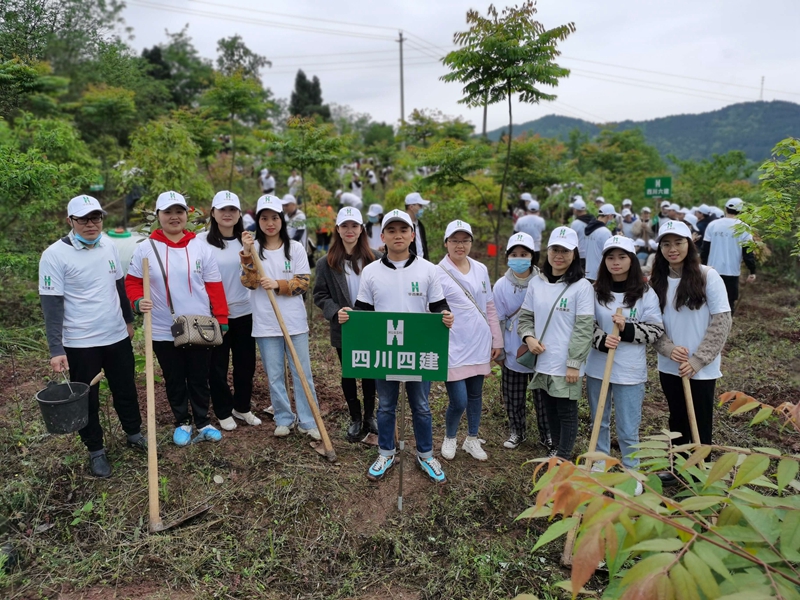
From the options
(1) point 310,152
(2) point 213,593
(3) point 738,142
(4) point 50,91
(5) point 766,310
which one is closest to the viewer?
(2) point 213,593

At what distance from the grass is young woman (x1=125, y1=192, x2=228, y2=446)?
2.18ft

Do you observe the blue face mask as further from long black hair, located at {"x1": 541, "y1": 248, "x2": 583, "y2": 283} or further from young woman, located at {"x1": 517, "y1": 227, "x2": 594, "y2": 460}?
long black hair, located at {"x1": 541, "y1": 248, "x2": 583, "y2": 283}

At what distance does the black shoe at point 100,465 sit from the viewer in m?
4.16

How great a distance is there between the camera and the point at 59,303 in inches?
154

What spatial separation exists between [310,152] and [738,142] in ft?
377

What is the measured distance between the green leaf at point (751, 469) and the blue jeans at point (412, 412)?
2.69m

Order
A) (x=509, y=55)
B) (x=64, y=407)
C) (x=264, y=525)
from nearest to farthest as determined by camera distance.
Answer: (x=64, y=407), (x=264, y=525), (x=509, y=55)

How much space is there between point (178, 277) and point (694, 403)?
13.8 feet

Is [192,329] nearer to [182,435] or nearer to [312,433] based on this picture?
[182,435]

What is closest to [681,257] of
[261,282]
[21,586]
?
[261,282]

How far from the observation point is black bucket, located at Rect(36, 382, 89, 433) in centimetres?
357

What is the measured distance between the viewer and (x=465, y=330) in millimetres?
4348

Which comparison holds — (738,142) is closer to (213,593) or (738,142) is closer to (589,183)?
(589,183)

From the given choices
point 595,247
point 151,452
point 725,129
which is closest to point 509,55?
point 595,247
